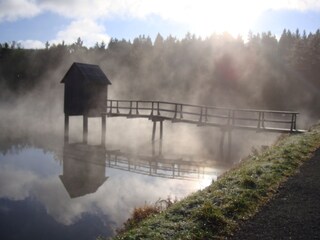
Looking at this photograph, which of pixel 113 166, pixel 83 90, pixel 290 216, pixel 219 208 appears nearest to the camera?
pixel 290 216

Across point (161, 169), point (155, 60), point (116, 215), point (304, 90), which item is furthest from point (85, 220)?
point (155, 60)

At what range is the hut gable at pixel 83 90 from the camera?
34.2 meters

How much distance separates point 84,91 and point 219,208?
26323mm

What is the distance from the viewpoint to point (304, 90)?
65.9 meters

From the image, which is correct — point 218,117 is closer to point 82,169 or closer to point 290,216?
point 82,169

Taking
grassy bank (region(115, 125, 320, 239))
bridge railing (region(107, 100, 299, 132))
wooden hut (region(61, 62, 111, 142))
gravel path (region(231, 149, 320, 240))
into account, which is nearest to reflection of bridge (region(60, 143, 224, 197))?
bridge railing (region(107, 100, 299, 132))

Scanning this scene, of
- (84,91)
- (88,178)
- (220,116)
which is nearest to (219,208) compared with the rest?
(88,178)

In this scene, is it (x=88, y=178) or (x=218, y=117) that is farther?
(x=218, y=117)

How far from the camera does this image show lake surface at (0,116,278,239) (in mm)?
15109

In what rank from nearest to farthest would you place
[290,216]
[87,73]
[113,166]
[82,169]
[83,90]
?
[290,216] < [82,169] < [113,166] < [83,90] < [87,73]

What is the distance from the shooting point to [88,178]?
21.5m

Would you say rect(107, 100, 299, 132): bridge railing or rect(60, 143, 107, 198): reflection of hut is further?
rect(107, 100, 299, 132): bridge railing

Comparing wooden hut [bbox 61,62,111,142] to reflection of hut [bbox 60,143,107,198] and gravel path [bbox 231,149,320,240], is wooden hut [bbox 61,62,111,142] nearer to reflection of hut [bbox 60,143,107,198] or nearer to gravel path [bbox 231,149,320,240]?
reflection of hut [bbox 60,143,107,198]

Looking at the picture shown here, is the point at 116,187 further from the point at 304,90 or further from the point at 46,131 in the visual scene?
the point at 304,90
